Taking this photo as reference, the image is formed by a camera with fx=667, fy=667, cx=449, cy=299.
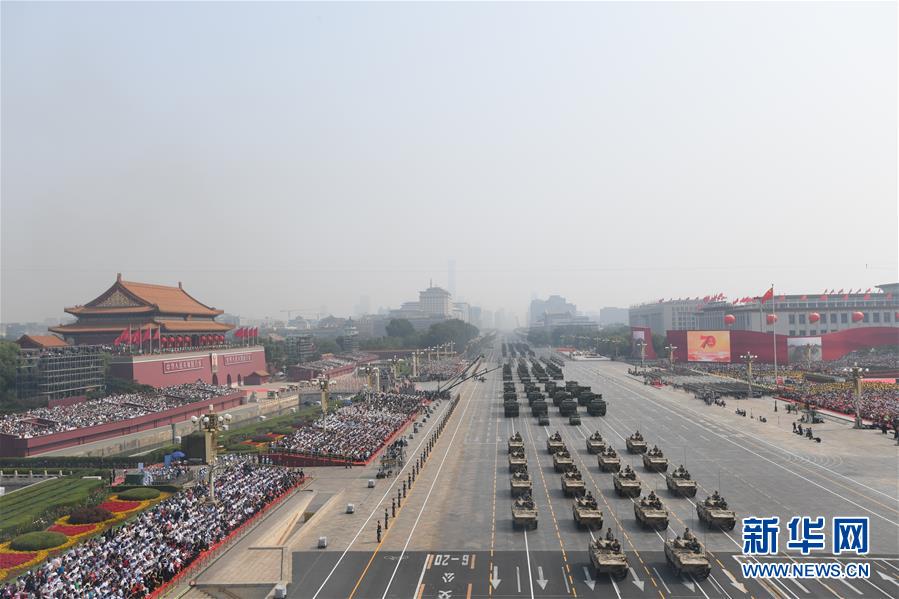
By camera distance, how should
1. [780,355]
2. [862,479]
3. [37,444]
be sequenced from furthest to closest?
[780,355] < [37,444] < [862,479]

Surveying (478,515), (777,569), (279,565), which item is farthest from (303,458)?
(777,569)

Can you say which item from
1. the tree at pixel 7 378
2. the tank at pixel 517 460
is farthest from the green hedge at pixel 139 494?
the tree at pixel 7 378

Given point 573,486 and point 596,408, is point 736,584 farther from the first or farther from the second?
point 596,408

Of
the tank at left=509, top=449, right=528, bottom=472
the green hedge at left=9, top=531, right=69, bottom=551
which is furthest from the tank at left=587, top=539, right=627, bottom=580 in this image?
the green hedge at left=9, top=531, right=69, bottom=551

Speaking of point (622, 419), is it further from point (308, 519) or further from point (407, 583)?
point (407, 583)

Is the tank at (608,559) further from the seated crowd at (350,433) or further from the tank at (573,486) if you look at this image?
the seated crowd at (350,433)

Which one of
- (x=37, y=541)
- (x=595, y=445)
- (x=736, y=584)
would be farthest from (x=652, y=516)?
(x=37, y=541)

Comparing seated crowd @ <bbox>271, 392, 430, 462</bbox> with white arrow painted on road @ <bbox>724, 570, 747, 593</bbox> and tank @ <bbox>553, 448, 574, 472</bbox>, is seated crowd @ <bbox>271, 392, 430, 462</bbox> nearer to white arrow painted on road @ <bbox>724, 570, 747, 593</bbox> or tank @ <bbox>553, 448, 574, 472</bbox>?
tank @ <bbox>553, 448, 574, 472</bbox>
